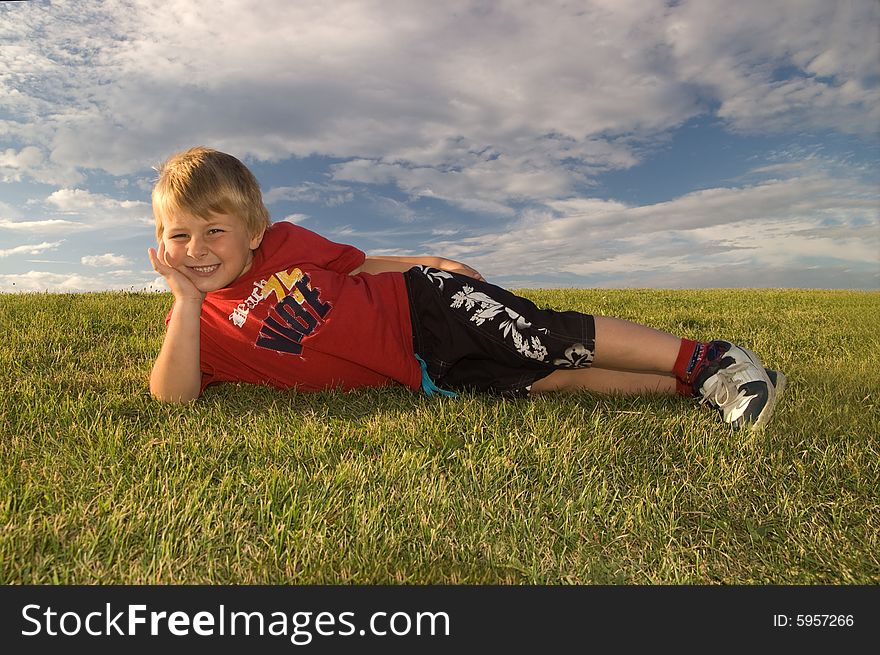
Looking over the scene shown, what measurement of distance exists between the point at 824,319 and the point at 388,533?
8.48 metres

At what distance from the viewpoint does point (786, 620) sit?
1923 mm

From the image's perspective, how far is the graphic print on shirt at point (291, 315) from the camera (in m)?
3.71

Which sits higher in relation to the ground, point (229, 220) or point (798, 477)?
point (229, 220)

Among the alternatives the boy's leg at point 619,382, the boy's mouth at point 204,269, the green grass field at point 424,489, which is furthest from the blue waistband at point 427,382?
the boy's mouth at point 204,269

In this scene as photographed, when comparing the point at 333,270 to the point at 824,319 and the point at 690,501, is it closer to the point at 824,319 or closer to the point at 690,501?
the point at 690,501

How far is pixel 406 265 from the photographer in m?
4.35

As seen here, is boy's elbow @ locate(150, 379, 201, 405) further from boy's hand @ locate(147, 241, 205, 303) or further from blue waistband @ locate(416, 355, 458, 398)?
blue waistband @ locate(416, 355, 458, 398)

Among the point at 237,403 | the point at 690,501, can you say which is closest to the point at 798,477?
the point at 690,501

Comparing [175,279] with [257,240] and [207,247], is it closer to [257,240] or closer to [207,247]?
[207,247]

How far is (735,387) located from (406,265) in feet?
7.15

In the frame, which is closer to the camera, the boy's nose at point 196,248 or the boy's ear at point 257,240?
the boy's nose at point 196,248

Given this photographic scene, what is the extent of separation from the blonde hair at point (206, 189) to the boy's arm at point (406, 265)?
79cm

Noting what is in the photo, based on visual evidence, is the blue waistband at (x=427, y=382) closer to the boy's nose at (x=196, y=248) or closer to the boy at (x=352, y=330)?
the boy at (x=352, y=330)

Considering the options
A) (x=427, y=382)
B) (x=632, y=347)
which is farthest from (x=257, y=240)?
(x=632, y=347)
